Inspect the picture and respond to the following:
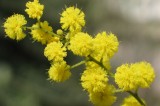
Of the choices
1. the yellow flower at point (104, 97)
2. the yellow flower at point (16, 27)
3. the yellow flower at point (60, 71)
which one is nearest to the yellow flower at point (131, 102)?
the yellow flower at point (104, 97)

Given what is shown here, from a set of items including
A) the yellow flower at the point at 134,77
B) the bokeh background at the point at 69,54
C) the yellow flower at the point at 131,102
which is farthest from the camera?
the bokeh background at the point at 69,54

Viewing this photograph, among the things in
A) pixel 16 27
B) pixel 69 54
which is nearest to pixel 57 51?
pixel 16 27

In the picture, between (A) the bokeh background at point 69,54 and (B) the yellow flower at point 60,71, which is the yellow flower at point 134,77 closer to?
(B) the yellow flower at point 60,71

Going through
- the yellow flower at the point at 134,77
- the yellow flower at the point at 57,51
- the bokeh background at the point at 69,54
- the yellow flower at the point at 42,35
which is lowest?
the yellow flower at the point at 134,77

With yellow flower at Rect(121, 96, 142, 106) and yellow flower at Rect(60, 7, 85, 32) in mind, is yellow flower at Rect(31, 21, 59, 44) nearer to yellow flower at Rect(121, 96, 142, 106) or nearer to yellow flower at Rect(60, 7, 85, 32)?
yellow flower at Rect(60, 7, 85, 32)

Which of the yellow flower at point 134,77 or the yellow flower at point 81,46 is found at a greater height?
the yellow flower at point 81,46

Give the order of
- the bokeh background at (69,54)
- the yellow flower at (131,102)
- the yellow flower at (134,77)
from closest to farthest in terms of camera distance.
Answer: the yellow flower at (134,77), the yellow flower at (131,102), the bokeh background at (69,54)
